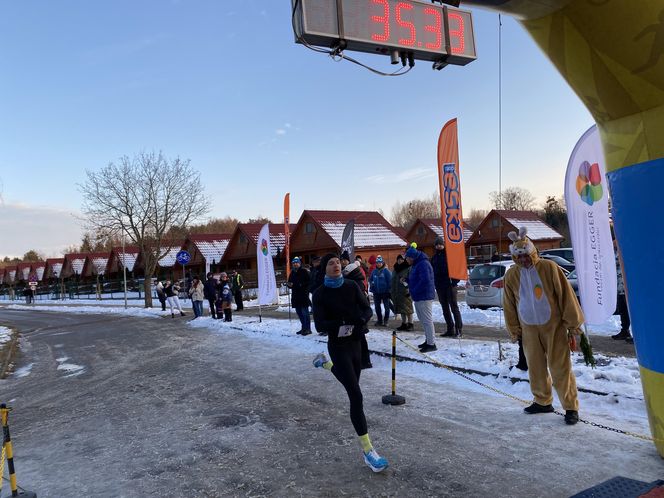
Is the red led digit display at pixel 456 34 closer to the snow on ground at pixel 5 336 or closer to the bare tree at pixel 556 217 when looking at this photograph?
the snow on ground at pixel 5 336

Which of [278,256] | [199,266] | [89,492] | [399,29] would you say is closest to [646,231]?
[399,29]

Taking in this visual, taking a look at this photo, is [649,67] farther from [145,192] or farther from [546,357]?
[145,192]

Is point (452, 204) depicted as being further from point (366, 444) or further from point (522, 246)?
point (366, 444)

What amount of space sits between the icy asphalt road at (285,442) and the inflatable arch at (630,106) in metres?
1.03

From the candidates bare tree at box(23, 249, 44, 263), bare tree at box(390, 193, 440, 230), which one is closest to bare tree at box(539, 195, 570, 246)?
bare tree at box(390, 193, 440, 230)

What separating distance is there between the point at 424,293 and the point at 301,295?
394 centimetres

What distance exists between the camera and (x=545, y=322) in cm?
488

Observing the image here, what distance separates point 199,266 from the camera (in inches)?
1863

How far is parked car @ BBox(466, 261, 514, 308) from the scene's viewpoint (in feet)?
45.6

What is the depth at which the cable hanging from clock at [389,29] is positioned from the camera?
14.0 ft

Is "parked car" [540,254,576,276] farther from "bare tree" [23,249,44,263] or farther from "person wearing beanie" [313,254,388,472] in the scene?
"bare tree" [23,249,44,263]

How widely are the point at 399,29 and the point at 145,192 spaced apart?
2863 cm

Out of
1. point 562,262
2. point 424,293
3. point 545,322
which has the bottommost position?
point 545,322

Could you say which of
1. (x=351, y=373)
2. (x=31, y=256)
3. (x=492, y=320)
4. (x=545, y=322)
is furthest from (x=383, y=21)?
(x=31, y=256)
